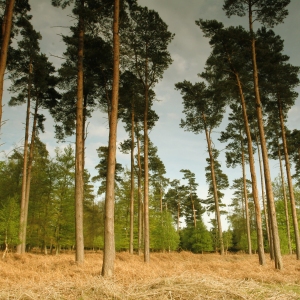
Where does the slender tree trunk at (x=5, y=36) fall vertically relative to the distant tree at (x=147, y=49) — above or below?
below

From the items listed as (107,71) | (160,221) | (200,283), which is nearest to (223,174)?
(160,221)

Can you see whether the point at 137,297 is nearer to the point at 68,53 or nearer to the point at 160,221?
the point at 68,53

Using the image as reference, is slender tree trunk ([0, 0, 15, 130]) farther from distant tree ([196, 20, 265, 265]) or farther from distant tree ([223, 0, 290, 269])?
distant tree ([223, 0, 290, 269])

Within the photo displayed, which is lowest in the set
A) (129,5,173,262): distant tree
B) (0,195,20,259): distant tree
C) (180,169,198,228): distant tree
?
(0,195,20,259): distant tree

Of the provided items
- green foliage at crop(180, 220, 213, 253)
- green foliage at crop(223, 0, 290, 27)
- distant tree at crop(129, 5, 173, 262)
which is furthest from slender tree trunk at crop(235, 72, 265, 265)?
green foliage at crop(180, 220, 213, 253)

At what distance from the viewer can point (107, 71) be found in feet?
44.5

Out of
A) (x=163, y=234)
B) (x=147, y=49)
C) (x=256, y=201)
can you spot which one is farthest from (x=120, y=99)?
(x=163, y=234)

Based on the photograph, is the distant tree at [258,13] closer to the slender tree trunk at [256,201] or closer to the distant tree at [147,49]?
the slender tree trunk at [256,201]

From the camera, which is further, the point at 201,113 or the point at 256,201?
the point at 201,113

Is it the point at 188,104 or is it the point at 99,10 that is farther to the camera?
the point at 188,104

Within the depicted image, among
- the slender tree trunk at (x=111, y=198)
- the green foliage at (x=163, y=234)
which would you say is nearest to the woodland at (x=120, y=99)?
the slender tree trunk at (x=111, y=198)

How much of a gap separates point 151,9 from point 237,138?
1285 cm

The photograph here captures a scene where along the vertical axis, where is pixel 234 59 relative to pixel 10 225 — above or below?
above

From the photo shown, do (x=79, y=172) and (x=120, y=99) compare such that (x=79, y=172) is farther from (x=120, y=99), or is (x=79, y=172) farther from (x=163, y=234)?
(x=163, y=234)
